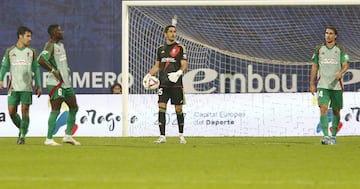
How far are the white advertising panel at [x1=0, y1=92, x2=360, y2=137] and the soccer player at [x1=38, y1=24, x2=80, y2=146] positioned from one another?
617cm

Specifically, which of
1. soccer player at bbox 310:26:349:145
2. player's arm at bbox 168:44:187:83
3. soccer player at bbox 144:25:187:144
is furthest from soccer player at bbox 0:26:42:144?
soccer player at bbox 310:26:349:145

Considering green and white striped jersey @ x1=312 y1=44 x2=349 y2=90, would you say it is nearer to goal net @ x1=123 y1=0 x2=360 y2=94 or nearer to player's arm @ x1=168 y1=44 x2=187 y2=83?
player's arm @ x1=168 y1=44 x2=187 y2=83

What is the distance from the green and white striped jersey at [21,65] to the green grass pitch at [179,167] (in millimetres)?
1782

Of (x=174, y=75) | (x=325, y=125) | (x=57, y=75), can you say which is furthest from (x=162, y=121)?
(x=325, y=125)

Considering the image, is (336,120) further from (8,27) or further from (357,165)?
(8,27)

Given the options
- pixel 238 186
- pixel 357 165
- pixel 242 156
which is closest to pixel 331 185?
pixel 238 186

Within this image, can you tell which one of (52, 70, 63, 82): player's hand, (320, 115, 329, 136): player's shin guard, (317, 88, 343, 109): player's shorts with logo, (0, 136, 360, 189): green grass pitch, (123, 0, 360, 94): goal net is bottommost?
(0, 136, 360, 189): green grass pitch

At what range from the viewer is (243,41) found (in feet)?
83.2

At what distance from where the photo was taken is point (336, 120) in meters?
17.4

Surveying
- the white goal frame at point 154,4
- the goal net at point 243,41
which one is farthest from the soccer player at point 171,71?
the goal net at point 243,41

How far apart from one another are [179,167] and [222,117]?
11551 millimetres

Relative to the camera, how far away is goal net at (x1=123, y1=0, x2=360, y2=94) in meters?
23.9

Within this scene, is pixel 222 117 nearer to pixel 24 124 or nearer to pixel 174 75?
pixel 174 75

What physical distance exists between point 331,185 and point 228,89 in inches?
665
